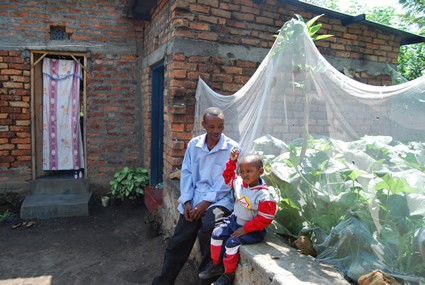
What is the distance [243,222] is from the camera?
7.41 ft

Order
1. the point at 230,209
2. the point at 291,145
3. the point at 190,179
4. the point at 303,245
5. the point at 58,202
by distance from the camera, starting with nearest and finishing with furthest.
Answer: the point at 303,245 < the point at 291,145 < the point at 230,209 < the point at 190,179 < the point at 58,202

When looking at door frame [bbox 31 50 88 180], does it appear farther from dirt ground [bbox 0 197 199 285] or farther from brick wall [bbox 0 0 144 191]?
dirt ground [bbox 0 197 199 285]

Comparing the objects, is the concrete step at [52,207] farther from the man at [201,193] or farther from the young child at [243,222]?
the young child at [243,222]

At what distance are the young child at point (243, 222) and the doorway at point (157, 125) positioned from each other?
3021mm

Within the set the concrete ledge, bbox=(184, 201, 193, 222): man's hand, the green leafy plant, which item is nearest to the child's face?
the concrete ledge

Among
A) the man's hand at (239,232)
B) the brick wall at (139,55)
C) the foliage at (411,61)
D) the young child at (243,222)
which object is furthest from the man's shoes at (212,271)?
the foliage at (411,61)

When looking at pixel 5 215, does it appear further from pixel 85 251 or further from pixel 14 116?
pixel 85 251

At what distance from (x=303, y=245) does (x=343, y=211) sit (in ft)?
1.20

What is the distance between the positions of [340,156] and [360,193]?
315 mm

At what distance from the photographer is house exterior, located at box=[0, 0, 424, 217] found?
378 centimetres

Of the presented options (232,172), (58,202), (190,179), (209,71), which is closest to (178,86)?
(209,71)

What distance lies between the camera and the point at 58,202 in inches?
198

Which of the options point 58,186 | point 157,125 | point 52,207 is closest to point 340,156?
point 157,125

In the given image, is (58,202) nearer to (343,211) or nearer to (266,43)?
(266,43)
